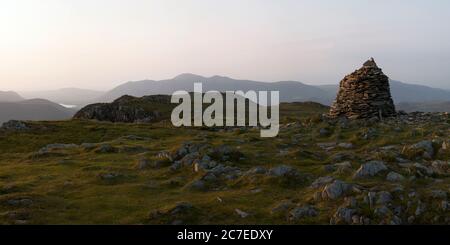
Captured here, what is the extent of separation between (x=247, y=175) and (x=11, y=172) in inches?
648

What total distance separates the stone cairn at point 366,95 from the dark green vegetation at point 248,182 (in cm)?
547

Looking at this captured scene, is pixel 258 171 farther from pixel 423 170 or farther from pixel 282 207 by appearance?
pixel 423 170

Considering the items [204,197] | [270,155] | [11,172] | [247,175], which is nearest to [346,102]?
[270,155]

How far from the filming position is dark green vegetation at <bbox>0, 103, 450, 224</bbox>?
18.0 m

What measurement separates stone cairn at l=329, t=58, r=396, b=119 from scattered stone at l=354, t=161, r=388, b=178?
68.6 ft

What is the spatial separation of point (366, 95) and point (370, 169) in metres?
22.5

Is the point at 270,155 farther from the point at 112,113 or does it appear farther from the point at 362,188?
the point at 112,113

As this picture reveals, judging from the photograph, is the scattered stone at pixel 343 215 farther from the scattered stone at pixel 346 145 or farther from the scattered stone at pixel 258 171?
the scattered stone at pixel 346 145

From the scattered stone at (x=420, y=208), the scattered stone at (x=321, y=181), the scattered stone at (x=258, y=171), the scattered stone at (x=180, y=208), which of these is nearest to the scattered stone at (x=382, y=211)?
the scattered stone at (x=420, y=208)

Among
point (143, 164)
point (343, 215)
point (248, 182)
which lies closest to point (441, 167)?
point (343, 215)

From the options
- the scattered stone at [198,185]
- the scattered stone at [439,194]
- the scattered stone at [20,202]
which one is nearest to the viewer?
the scattered stone at [439,194]

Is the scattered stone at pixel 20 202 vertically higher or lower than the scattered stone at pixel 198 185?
lower

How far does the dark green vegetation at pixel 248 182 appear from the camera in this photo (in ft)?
59.1

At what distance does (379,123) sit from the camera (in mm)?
39000
